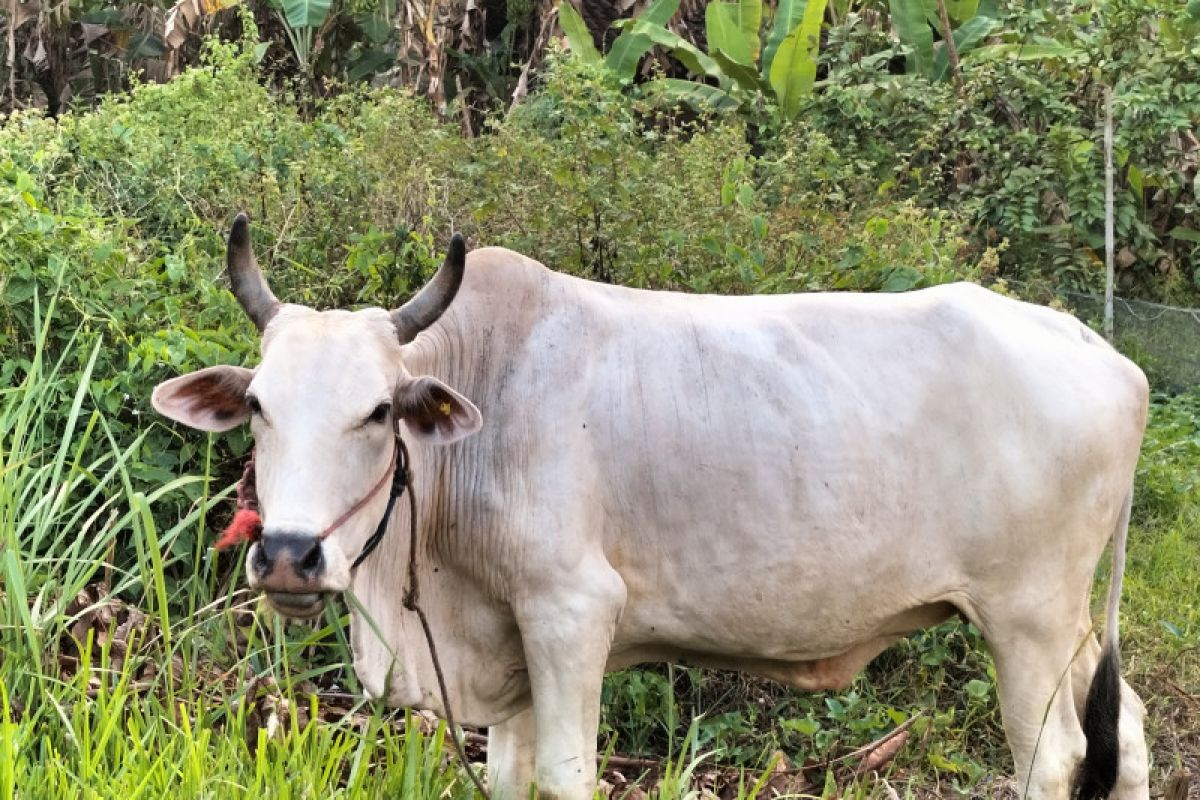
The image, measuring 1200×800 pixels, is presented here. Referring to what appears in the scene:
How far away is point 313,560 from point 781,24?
710 cm

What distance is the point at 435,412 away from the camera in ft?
9.58

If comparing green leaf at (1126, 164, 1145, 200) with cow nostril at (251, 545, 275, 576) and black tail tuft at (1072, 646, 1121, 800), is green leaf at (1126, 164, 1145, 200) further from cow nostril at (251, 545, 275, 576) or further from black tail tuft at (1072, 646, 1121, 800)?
cow nostril at (251, 545, 275, 576)

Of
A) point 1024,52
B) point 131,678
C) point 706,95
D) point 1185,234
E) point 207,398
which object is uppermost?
point 207,398

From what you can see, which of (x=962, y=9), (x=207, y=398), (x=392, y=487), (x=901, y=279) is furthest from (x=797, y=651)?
(x=962, y=9)

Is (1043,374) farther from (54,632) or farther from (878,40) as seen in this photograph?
(878,40)

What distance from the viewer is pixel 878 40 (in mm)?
9133

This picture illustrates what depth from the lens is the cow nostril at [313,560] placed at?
8.63 feet

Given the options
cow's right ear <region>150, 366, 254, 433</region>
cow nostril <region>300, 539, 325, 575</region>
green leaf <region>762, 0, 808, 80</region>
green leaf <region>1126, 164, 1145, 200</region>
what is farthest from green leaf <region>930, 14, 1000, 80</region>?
cow nostril <region>300, 539, 325, 575</region>

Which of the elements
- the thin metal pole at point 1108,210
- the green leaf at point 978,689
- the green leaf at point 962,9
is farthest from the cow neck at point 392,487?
the green leaf at point 962,9

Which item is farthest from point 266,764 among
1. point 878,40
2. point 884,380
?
point 878,40

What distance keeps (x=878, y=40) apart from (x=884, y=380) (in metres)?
6.16

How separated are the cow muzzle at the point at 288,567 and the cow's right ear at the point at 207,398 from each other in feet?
1.27

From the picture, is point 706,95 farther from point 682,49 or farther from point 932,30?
point 932,30

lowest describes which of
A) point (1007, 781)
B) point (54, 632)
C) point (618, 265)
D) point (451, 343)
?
point (1007, 781)
